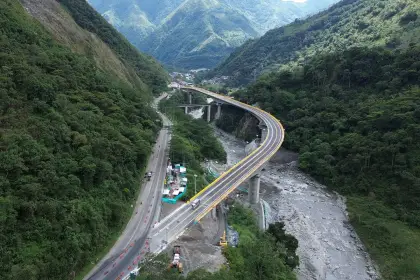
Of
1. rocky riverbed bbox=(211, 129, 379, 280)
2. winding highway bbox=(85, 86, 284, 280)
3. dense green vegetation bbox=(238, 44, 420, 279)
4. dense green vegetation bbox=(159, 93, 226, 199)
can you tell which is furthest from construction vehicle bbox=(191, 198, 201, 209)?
dense green vegetation bbox=(238, 44, 420, 279)

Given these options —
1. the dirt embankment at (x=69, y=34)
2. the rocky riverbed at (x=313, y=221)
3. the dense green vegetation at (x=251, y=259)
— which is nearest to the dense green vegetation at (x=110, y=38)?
the dirt embankment at (x=69, y=34)

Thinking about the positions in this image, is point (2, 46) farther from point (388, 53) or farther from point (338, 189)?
point (388, 53)

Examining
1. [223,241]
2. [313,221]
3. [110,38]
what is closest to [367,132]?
[313,221]

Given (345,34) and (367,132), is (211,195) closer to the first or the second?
(367,132)

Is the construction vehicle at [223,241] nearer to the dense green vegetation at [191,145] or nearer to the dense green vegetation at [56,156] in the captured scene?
the dense green vegetation at [191,145]

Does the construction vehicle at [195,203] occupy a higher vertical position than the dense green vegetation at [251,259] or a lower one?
higher
